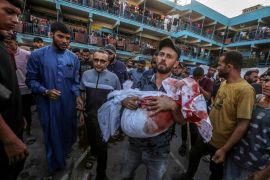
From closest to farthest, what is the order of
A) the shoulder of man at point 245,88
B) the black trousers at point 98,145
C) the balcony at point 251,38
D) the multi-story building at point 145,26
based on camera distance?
the shoulder of man at point 245,88 → the black trousers at point 98,145 → the multi-story building at point 145,26 → the balcony at point 251,38

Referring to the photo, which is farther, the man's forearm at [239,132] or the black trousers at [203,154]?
the black trousers at [203,154]

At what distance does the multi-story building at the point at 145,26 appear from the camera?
1412 cm

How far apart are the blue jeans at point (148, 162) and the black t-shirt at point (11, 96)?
1.18 metres

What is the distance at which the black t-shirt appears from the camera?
1.38m

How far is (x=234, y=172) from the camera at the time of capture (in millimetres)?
2154

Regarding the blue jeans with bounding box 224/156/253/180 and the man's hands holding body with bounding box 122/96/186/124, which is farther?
the blue jeans with bounding box 224/156/253/180

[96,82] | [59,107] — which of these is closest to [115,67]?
[96,82]

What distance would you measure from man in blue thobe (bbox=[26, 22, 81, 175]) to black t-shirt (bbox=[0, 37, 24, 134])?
36.6 inches

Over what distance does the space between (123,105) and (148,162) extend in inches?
28.1

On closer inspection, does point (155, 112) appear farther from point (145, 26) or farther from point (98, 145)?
point (145, 26)

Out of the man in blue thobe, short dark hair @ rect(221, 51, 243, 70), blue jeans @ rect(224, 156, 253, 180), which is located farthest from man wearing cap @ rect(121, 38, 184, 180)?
the man in blue thobe

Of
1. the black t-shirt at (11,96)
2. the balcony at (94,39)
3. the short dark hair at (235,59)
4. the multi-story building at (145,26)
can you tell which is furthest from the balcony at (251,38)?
the black t-shirt at (11,96)

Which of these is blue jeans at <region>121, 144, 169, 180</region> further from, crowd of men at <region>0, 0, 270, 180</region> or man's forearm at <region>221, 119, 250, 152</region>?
man's forearm at <region>221, 119, 250, 152</region>

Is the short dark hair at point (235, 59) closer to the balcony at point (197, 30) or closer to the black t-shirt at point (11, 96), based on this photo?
the black t-shirt at point (11, 96)
